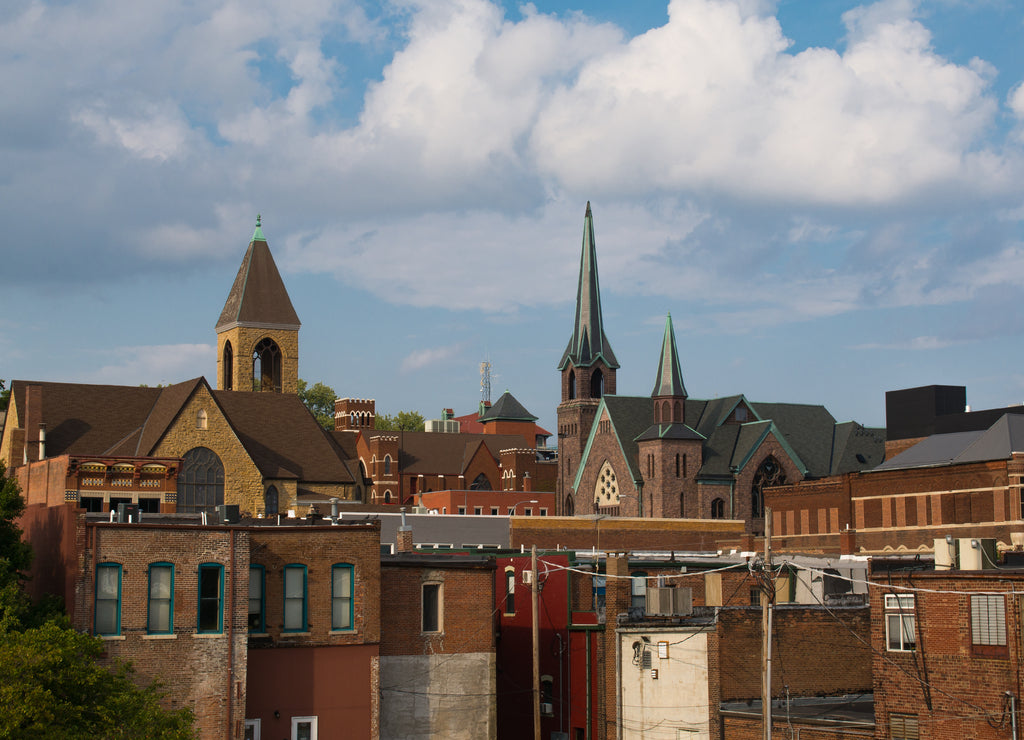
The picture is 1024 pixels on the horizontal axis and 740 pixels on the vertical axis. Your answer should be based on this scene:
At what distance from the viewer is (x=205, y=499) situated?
269 ft

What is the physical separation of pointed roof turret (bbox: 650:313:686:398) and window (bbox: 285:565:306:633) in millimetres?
89127

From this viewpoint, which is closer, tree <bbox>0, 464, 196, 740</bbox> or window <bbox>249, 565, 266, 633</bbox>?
tree <bbox>0, 464, 196, 740</bbox>

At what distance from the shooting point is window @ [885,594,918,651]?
36.8 m

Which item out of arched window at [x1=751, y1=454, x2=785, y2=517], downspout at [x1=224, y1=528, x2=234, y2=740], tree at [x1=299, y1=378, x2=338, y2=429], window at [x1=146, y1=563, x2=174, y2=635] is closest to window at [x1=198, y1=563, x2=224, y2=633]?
downspout at [x1=224, y1=528, x2=234, y2=740]

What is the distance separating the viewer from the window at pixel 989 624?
34250 mm

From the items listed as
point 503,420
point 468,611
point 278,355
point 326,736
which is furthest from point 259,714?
point 503,420

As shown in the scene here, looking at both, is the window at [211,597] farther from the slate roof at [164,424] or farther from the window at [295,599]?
the slate roof at [164,424]

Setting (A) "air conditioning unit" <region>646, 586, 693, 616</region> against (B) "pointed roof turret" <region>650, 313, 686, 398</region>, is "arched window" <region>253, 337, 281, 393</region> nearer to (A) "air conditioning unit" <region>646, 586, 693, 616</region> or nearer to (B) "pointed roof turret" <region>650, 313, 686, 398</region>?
(B) "pointed roof turret" <region>650, 313, 686, 398</region>

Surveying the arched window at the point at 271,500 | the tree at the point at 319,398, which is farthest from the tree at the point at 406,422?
the arched window at the point at 271,500

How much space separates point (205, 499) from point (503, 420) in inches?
4471

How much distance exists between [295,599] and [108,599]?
523 cm

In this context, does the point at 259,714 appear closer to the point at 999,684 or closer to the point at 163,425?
the point at 999,684

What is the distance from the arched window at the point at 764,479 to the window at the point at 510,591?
238ft

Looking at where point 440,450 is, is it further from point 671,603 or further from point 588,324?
point 671,603
